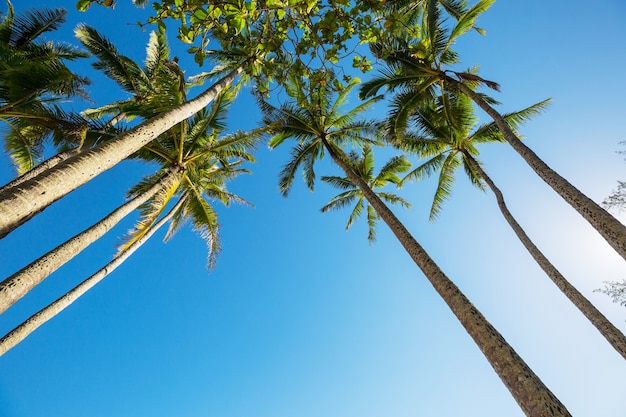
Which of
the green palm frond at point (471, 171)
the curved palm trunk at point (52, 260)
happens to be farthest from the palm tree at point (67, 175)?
the green palm frond at point (471, 171)

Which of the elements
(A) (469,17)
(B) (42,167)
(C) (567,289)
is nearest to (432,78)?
(A) (469,17)

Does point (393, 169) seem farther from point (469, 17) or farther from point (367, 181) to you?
point (469, 17)

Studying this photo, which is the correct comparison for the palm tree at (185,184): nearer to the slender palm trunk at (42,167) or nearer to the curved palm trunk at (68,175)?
the slender palm trunk at (42,167)

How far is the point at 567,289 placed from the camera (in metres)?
8.71

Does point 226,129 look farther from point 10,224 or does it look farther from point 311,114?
point 10,224

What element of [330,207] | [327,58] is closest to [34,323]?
[327,58]

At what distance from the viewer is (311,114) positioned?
12.3 meters

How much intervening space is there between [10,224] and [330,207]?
14839 mm

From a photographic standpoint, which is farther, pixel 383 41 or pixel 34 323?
pixel 34 323

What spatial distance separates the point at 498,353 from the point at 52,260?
21.8 feet

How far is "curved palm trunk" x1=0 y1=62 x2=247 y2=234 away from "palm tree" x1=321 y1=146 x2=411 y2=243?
9.97 meters

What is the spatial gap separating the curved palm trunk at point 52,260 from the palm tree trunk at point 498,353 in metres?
5.67

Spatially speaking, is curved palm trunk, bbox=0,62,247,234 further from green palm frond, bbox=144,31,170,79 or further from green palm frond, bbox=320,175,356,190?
green palm frond, bbox=320,175,356,190

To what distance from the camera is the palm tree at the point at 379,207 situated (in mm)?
3604
